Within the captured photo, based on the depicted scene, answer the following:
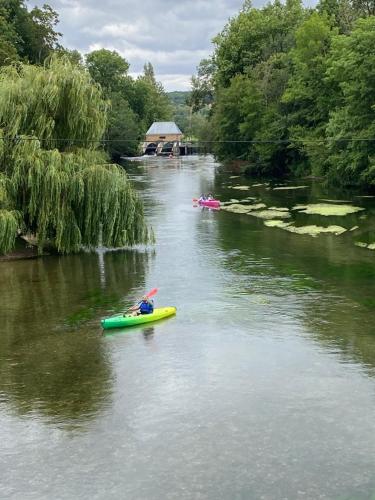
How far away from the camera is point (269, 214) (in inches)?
1672

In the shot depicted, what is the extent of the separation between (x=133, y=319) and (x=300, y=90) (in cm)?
4532

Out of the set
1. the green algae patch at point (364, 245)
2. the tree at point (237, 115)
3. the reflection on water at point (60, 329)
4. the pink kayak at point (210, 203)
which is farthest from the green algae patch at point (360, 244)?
the tree at point (237, 115)

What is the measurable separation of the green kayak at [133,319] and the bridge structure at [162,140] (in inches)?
4674

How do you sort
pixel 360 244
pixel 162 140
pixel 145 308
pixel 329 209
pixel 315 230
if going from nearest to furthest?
pixel 145 308, pixel 360 244, pixel 315 230, pixel 329 209, pixel 162 140

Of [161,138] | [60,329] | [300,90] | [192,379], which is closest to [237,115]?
[300,90]

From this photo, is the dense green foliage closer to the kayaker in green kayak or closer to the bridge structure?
the bridge structure

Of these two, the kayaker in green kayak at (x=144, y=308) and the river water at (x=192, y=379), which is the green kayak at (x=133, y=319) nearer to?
the kayaker in green kayak at (x=144, y=308)

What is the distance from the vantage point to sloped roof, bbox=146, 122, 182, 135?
140250mm

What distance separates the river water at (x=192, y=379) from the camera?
37.7 ft

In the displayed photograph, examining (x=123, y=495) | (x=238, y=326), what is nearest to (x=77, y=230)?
(x=238, y=326)

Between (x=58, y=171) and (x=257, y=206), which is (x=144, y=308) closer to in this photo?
(x=58, y=171)

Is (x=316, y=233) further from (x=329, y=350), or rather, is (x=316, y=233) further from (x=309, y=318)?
(x=329, y=350)

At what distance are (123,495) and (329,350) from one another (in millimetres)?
8911

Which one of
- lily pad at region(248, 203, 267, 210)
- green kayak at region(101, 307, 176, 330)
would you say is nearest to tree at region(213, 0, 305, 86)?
lily pad at region(248, 203, 267, 210)
